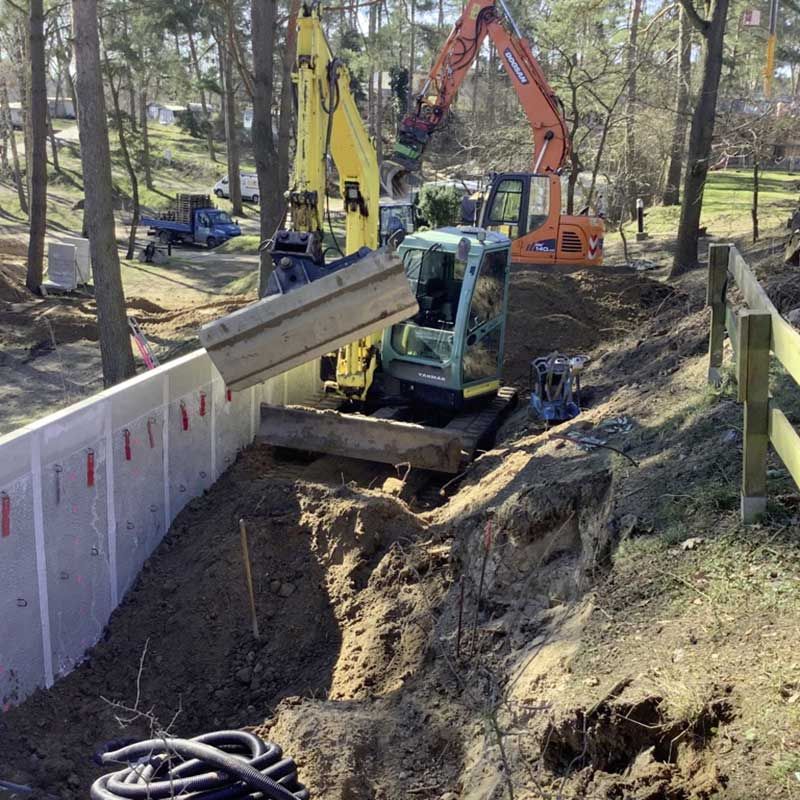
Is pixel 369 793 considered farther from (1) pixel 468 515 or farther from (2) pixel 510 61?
(2) pixel 510 61

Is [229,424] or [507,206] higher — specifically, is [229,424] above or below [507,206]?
below

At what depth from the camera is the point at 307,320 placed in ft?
27.5

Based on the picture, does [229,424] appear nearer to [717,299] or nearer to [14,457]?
[14,457]

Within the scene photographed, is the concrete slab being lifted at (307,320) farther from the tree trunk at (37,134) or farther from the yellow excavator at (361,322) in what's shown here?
the tree trunk at (37,134)

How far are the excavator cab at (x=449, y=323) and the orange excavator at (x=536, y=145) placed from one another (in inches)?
290

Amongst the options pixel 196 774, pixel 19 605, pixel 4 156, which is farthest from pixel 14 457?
pixel 4 156

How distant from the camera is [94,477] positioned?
24.1 feet

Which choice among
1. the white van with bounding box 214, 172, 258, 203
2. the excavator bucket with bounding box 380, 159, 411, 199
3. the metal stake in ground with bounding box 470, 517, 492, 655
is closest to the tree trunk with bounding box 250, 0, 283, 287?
the metal stake in ground with bounding box 470, 517, 492, 655

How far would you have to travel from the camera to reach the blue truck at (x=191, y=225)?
3456 centimetres

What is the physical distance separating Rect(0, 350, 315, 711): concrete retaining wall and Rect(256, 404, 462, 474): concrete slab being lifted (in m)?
0.68

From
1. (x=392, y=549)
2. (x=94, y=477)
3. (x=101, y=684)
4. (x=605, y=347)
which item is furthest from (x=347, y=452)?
(x=605, y=347)

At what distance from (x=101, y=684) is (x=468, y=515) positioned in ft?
9.85

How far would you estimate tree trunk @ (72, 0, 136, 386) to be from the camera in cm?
1179

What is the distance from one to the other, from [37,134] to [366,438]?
16.1m
